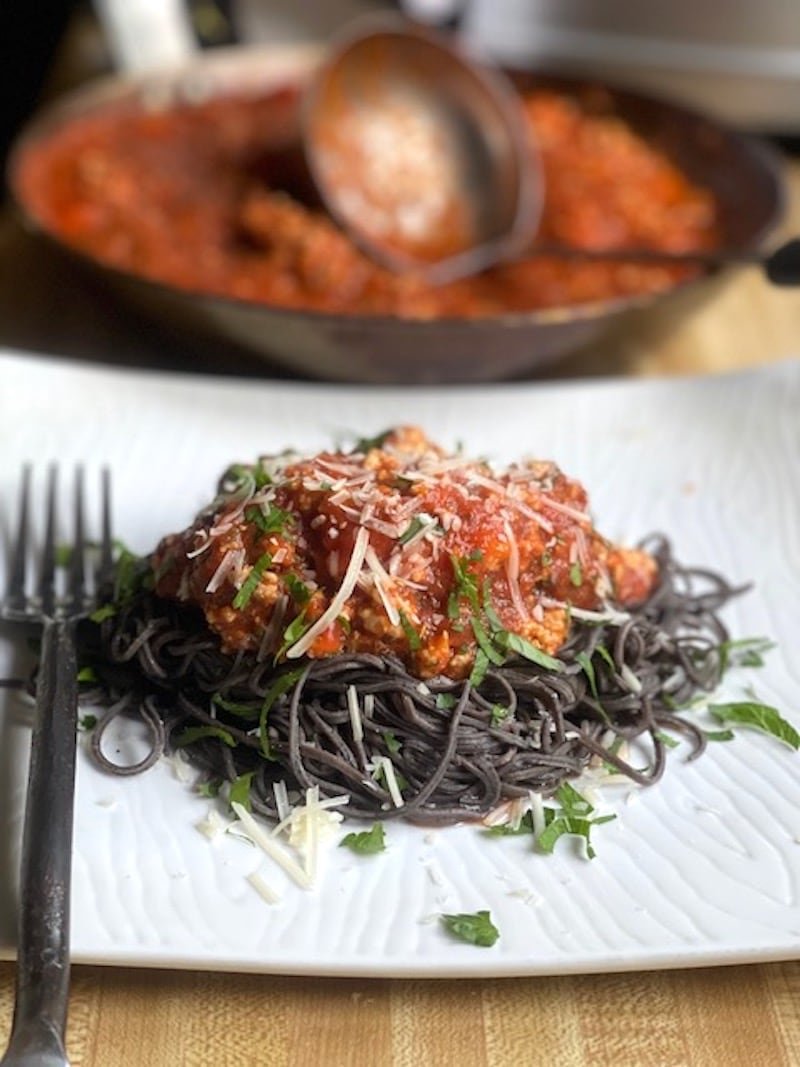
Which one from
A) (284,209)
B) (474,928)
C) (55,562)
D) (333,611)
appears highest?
(333,611)

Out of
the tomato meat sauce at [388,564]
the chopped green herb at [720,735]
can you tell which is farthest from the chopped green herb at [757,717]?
the tomato meat sauce at [388,564]

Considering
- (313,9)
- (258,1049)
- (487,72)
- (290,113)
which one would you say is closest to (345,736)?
(258,1049)

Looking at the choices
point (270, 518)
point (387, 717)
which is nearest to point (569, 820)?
point (387, 717)

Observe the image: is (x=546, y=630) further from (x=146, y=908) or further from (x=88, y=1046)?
(x=88, y=1046)

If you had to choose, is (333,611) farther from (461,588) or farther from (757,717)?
(757,717)

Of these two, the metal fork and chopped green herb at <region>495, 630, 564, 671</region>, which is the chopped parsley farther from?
the metal fork

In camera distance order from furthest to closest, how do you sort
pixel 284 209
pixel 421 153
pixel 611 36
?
pixel 611 36
pixel 421 153
pixel 284 209
